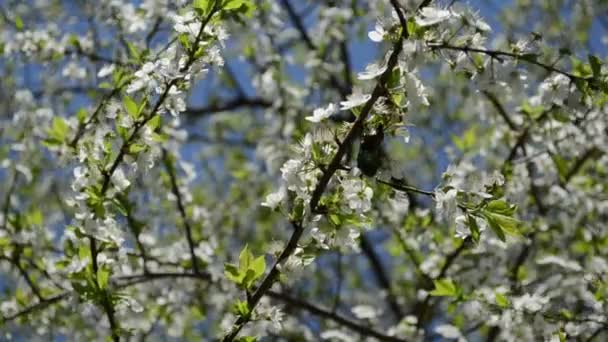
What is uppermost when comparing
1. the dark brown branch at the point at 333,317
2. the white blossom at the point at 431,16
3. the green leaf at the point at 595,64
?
the green leaf at the point at 595,64

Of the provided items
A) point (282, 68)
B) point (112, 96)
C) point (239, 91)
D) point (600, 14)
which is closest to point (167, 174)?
point (112, 96)

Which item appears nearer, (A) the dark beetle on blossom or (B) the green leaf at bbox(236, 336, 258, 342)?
(A) the dark beetle on blossom

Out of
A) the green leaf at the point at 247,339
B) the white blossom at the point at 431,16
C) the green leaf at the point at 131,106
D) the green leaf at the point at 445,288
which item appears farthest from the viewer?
the green leaf at the point at 445,288

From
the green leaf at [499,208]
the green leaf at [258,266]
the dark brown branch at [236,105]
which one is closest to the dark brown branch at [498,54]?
the green leaf at [499,208]

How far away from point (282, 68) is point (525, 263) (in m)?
1.75

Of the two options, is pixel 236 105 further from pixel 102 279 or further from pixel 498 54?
pixel 498 54

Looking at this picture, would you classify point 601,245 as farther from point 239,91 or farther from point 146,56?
point 239,91

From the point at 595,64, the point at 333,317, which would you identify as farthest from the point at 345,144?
the point at 333,317

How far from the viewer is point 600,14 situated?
569 centimetres

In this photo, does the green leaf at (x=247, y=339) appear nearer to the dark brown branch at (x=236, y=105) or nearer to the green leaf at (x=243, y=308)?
the green leaf at (x=243, y=308)

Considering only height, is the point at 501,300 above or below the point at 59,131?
below

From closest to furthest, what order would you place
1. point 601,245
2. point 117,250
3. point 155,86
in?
point 155,86 → point 117,250 → point 601,245

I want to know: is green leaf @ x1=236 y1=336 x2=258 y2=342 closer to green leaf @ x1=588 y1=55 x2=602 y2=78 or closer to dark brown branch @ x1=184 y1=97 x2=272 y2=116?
green leaf @ x1=588 y1=55 x2=602 y2=78

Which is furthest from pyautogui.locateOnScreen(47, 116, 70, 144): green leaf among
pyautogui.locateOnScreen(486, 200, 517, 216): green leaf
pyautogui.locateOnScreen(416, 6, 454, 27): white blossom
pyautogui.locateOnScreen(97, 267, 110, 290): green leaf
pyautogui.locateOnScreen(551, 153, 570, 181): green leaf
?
pyautogui.locateOnScreen(551, 153, 570, 181): green leaf
